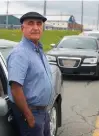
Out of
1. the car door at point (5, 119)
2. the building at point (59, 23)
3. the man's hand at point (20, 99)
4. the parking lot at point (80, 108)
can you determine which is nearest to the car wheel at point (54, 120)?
the parking lot at point (80, 108)

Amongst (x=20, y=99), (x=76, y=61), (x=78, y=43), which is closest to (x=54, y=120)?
(x=20, y=99)

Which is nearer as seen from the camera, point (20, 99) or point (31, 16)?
point (20, 99)

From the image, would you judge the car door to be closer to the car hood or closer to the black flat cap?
the black flat cap

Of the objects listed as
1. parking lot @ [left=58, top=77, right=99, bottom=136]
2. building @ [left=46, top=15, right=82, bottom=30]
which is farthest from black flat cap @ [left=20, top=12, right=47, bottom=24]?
building @ [left=46, top=15, right=82, bottom=30]

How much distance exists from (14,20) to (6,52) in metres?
112

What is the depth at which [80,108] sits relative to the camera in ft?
25.6

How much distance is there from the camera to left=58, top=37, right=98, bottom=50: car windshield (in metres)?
13.4

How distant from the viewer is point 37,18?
11.1ft

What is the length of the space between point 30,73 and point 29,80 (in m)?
0.06

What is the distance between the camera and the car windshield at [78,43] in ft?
44.0

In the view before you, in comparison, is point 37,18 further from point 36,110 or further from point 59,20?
point 59,20

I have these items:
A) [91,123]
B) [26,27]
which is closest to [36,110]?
[26,27]

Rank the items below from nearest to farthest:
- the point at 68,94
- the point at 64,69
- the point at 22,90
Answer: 1. the point at 22,90
2. the point at 68,94
3. the point at 64,69

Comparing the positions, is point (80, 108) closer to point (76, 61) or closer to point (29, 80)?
point (76, 61)
